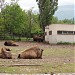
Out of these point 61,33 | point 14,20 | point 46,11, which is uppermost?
point 46,11

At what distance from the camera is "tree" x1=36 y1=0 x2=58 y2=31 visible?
169ft

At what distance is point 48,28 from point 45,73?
130ft

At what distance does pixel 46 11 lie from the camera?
51562mm

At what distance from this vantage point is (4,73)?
448 inches

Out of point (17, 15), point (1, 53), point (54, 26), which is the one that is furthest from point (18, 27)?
point (1, 53)

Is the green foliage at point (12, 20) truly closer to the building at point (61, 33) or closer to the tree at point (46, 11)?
the tree at point (46, 11)

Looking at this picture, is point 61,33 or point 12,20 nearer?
point 61,33

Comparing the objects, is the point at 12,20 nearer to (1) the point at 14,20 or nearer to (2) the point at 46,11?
(1) the point at 14,20

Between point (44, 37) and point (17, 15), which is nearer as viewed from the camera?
point (44, 37)

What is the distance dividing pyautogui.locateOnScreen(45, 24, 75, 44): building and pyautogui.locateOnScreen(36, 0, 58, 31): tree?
3254 mm

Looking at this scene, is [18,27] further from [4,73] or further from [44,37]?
[4,73]

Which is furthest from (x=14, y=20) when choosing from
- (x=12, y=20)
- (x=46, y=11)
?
(x=46, y=11)

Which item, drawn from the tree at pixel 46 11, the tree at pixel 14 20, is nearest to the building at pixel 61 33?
the tree at pixel 46 11

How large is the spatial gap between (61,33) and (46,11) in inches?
246
